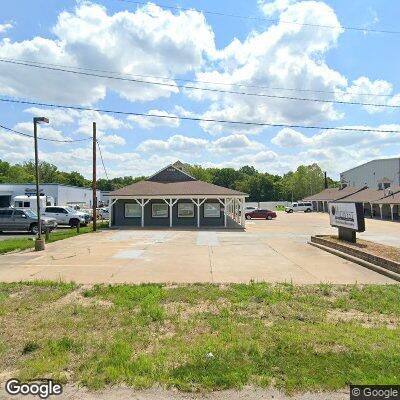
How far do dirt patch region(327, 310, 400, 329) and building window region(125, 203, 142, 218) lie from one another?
2649 cm

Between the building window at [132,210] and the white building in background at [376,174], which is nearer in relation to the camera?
the building window at [132,210]

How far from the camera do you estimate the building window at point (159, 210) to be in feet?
106

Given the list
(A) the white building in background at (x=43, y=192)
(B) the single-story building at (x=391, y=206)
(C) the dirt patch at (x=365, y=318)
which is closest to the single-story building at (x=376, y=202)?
(B) the single-story building at (x=391, y=206)

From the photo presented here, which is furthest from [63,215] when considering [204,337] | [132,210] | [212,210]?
[204,337]

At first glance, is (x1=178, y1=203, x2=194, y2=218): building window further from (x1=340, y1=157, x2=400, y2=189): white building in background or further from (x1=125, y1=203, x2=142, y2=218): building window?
(x1=340, y1=157, x2=400, y2=189): white building in background

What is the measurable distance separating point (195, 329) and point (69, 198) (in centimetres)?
5086

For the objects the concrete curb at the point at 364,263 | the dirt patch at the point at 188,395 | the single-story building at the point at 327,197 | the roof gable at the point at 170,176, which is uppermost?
the roof gable at the point at 170,176

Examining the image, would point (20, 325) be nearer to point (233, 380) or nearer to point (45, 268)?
point (233, 380)

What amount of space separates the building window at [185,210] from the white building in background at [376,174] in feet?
121

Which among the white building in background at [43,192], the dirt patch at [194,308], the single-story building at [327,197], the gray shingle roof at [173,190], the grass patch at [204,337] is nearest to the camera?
the grass patch at [204,337]

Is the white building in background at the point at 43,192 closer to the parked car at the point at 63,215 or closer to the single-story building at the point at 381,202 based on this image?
the parked car at the point at 63,215

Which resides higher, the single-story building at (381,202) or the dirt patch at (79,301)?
the single-story building at (381,202)

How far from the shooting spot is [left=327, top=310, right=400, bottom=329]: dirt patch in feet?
20.7

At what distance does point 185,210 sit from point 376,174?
45152mm
